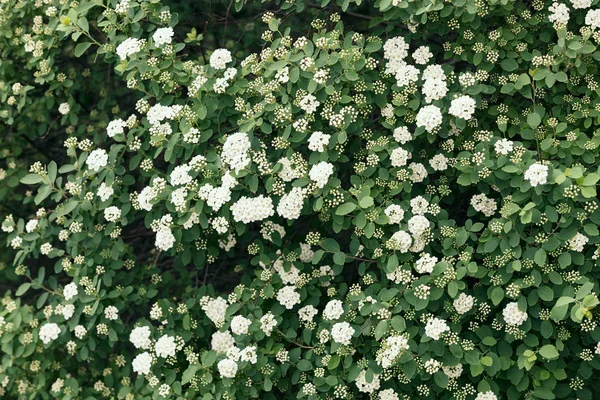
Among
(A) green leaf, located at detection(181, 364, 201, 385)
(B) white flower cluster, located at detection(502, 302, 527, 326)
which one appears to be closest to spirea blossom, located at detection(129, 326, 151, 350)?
(A) green leaf, located at detection(181, 364, 201, 385)

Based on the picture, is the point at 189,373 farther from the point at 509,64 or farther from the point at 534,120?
the point at 509,64

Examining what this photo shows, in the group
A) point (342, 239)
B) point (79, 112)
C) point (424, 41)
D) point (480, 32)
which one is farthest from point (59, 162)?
point (480, 32)

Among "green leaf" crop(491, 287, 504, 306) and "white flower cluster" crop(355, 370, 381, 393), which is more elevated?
"green leaf" crop(491, 287, 504, 306)

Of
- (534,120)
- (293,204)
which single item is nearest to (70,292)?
(293,204)

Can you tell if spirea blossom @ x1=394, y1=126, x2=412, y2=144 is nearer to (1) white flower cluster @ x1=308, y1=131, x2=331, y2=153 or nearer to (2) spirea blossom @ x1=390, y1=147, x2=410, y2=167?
(2) spirea blossom @ x1=390, y1=147, x2=410, y2=167

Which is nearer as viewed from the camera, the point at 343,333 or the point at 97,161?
the point at 343,333

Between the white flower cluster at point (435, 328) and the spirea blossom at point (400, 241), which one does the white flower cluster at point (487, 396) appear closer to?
the white flower cluster at point (435, 328)
